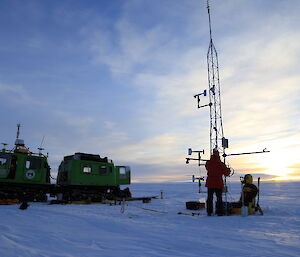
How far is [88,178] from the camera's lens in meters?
17.2

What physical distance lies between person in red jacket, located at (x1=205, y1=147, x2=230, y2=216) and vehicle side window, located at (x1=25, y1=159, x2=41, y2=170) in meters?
10.7

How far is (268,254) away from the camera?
4395mm

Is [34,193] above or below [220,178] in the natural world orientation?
below

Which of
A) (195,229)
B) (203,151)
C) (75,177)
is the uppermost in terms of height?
(203,151)

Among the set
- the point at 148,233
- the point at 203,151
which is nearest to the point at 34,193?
the point at 203,151

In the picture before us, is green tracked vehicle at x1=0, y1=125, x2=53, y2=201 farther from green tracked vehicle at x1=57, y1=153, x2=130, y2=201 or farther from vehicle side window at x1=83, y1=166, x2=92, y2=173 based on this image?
vehicle side window at x1=83, y1=166, x2=92, y2=173

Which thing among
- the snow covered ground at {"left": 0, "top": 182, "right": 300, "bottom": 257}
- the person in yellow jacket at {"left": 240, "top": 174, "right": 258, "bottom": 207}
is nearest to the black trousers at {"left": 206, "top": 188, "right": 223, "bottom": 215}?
the person in yellow jacket at {"left": 240, "top": 174, "right": 258, "bottom": 207}

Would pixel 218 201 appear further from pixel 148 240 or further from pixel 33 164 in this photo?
pixel 33 164

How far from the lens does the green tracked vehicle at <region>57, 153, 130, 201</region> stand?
55.1ft

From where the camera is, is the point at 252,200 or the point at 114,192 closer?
the point at 252,200

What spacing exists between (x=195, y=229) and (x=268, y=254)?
259 centimetres

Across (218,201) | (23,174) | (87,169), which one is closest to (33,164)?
(23,174)

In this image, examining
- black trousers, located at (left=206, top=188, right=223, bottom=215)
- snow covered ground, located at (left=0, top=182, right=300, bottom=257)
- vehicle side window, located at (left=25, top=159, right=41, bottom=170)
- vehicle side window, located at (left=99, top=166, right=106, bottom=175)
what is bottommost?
snow covered ground, located at (left=0, top=182, right=300, bottom=257)

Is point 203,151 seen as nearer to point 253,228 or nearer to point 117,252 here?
point 253,228
